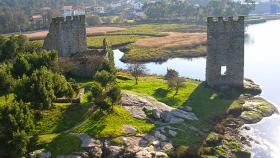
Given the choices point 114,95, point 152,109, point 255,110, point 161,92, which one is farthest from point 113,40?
point 114,95

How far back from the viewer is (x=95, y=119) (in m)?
40.3

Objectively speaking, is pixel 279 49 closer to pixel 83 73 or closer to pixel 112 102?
pixel 83 73

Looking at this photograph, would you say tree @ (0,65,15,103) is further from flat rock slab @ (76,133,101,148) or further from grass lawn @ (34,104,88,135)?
flat rock slab @ (76,133,101,148)

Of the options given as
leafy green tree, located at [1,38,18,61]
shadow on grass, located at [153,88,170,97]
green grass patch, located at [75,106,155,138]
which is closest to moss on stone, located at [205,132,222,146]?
green grass patch, located at [75,106,155,138]

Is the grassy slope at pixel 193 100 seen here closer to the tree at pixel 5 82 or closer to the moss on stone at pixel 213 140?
the moss on stone at pixel 213 140

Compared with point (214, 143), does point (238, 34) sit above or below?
above

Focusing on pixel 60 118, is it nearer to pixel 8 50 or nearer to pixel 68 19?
pixel 68 19

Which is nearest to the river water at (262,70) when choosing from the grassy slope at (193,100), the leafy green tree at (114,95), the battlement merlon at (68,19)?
the grassy slope at (193,100)

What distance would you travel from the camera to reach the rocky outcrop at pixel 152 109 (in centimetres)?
4347

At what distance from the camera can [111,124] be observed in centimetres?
4000

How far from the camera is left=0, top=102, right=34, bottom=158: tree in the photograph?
33250 mm

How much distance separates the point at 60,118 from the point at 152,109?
9.69m

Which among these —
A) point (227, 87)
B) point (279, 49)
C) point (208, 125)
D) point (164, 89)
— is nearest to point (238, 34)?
point (227, 87)

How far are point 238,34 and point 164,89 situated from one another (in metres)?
11.9
